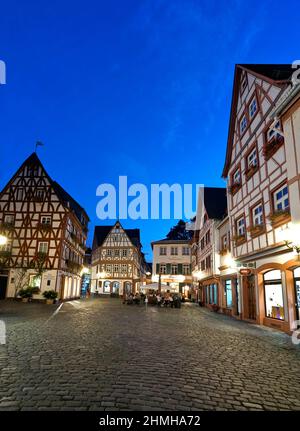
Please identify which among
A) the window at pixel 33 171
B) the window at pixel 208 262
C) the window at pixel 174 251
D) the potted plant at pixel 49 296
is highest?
the window at pixel 33 171

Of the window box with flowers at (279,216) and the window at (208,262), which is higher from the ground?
the window box with flowers at (279,216)

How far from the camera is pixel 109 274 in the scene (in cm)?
5012

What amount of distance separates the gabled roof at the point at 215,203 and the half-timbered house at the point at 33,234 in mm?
15153

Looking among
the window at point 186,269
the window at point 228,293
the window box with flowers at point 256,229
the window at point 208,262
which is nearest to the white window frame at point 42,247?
the window at point 208,262

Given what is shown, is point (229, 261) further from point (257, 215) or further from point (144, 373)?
point (144, 373)

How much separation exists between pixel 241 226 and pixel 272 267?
4.91 m

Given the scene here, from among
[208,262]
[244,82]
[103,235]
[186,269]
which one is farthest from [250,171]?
[103,235]

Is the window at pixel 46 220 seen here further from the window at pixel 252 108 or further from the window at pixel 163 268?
the window at pixel 252 108

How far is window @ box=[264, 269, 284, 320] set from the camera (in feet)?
40.7

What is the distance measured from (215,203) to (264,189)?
13.4m

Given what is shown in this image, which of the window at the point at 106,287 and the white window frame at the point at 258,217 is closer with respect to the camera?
the white window frame at the point at 258,217

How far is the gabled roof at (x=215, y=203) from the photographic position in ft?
82.3

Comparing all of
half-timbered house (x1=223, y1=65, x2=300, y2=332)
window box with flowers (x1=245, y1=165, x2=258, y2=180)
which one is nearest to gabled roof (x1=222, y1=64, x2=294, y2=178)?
half-timbered house (x1=223, y1=65, x2=300, y2=332)

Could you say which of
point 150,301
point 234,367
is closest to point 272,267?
point 234,367
